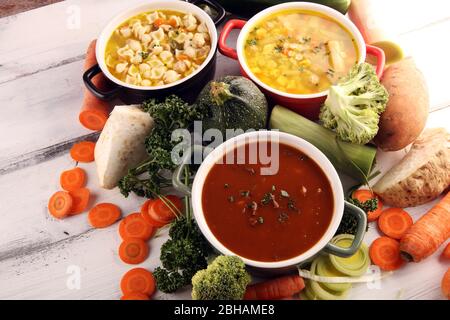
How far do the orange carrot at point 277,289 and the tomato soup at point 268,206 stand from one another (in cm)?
20

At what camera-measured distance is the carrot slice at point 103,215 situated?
8.13ft

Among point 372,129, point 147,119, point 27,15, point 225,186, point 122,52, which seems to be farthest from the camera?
point 27,15

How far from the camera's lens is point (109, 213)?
2.50m

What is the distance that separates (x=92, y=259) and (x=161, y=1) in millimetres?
1376

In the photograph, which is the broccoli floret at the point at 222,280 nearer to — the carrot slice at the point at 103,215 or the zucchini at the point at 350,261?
the zucchini at the point at 350,261

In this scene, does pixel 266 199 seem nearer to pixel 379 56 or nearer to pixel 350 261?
pixel 350 261

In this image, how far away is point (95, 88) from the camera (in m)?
2.62

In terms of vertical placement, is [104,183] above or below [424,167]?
below

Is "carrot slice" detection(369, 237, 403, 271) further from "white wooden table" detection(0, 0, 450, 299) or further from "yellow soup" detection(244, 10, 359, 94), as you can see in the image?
"yellow soup" detection(244, 10, 359, 94)

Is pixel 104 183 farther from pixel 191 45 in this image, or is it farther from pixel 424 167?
pixel 424 167

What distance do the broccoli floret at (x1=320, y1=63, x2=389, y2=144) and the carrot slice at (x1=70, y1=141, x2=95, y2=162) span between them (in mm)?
1163

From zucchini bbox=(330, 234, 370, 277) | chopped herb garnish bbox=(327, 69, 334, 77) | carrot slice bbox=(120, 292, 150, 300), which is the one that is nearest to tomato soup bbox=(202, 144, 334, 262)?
zucchini bbox=(330, 234, 370, 277)

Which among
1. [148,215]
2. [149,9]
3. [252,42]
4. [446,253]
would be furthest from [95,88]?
[446,253]
